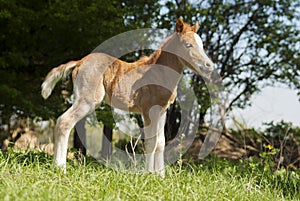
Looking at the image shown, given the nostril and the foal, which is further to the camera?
the foal

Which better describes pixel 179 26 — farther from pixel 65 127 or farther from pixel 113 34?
pixel 113 34

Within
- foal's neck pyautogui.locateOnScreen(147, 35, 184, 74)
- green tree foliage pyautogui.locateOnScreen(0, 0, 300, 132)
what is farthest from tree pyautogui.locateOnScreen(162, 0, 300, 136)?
foal's neck pyautogui.locateOnScreen(147, 35, 184, 74)

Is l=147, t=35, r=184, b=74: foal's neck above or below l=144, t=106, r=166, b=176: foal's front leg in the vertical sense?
above

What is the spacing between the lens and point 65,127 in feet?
13.7

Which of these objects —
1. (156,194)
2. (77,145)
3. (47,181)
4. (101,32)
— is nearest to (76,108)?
(47,181)

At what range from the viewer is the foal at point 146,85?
4195 mm

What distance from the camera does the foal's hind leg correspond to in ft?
13.5

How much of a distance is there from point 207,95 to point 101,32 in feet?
9.52

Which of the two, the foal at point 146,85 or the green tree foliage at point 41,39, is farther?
the green tree foliage at point 41,39

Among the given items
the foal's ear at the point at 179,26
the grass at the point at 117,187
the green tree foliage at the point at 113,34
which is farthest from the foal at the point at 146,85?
the green tree foliage at the point at 113,34

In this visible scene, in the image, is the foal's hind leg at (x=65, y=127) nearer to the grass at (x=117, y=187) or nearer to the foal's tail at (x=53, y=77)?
the grass at (x=117, y=187)

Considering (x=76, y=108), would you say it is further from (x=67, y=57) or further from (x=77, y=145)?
(x=77, y=145)

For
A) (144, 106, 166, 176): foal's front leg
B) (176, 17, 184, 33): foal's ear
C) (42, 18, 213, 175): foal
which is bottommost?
(144, 106, 166, 176): foal's front leg

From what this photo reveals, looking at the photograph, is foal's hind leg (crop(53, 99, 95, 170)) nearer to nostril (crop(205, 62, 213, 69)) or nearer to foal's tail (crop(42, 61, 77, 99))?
foal's tail (crop(42, 61, 77, 99))
